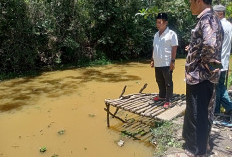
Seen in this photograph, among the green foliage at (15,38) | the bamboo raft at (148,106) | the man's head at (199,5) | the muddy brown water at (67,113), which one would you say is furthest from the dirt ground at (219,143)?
the green foliage at (15,38)

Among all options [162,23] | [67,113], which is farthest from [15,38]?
[162,23]

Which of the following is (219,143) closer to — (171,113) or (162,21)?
(171,113)

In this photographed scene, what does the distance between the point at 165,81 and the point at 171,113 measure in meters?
0.68

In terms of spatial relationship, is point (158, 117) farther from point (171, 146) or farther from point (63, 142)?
point (63, 142)

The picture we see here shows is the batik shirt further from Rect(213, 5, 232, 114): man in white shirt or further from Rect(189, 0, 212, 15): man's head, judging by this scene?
Rect(213, 5, 232, 114): man in white shirt

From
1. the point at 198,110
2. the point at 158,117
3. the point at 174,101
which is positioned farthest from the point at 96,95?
the point at 198,110

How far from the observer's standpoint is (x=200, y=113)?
3.46m

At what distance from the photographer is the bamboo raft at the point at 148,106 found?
5.17 m

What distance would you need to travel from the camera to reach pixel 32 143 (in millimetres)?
5305

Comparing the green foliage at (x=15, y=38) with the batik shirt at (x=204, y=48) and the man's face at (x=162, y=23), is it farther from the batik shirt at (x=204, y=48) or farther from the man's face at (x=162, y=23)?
the batik shirt at (x=204, y=48)

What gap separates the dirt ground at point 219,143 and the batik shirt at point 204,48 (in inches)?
41.3

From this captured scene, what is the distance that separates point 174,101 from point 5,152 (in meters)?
3.46

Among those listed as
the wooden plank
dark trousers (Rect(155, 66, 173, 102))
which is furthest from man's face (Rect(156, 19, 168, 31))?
the wooden plank

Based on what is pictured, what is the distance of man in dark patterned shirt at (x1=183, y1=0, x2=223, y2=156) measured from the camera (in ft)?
10.5
